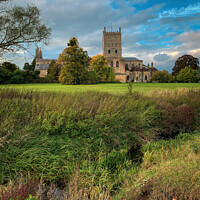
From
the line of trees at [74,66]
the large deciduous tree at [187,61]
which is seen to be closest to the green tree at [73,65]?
the line of trees at [74,66]

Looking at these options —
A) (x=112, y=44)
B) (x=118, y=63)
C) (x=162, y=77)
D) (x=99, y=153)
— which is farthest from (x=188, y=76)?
(x=99, y=153)

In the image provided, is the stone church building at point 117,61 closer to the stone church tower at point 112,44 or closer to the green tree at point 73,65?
the stone church tower at point 112,44

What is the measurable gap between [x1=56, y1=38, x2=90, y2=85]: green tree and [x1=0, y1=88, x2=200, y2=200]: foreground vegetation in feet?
61.2

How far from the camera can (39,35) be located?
27.7 feet

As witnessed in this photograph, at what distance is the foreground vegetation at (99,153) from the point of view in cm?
288

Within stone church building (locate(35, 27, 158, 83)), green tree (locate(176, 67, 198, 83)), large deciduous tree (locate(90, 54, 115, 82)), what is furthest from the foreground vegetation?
stone church building (locate(35, 27, 158, 83))

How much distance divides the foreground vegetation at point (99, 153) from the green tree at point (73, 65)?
1864cm

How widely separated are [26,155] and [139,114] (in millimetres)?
4239

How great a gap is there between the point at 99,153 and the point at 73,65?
2341 cm

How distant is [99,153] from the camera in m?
4.33

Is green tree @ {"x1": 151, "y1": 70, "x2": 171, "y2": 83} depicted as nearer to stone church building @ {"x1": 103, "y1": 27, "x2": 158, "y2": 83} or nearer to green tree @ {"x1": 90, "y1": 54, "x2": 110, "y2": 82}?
stone church building @ {"x1": 103, "y1": 27, "x2": 158, "y2": 83}

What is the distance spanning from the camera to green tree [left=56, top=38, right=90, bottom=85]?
26123 millimetres

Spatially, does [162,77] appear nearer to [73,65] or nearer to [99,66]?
[99,66]

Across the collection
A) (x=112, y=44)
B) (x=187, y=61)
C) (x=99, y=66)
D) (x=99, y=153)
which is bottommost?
(x=99, y=153)
